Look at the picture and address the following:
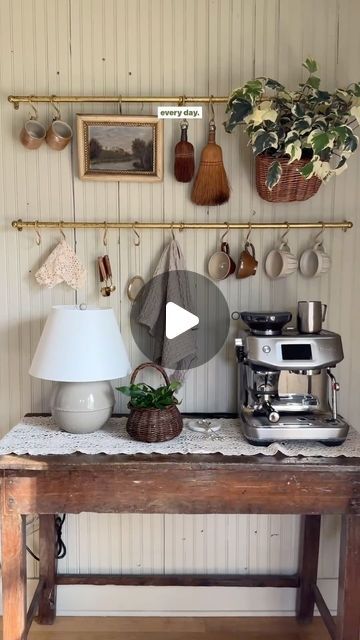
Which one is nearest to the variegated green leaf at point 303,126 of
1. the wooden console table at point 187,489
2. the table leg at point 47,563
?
the wooden console table at point 187,489

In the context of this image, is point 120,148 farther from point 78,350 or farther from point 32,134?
point 78,350

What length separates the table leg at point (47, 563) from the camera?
198cm

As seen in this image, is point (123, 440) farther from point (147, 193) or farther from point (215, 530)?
point (147, 193)

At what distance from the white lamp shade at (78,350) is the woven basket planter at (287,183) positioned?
0.70 metres

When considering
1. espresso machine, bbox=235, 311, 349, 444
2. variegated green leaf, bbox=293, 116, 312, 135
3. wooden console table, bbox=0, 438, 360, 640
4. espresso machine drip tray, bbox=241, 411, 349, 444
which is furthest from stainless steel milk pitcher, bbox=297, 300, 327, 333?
variegated green leaf, bbox=293, 116, 312, 135

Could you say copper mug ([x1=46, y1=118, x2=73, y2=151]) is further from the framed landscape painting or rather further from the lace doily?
the lace doily

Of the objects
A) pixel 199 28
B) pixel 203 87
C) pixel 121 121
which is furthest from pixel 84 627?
pixel 199 28

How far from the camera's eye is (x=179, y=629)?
6.63ft

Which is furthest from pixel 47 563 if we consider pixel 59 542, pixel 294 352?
pixel 294 352

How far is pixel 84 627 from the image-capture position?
2.03 meters

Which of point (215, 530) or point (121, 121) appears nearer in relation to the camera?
point (121, 121)

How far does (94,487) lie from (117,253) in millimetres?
830

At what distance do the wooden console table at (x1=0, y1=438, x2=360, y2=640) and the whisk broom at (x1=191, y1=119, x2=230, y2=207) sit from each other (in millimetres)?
882

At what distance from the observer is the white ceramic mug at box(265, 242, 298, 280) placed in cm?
194
